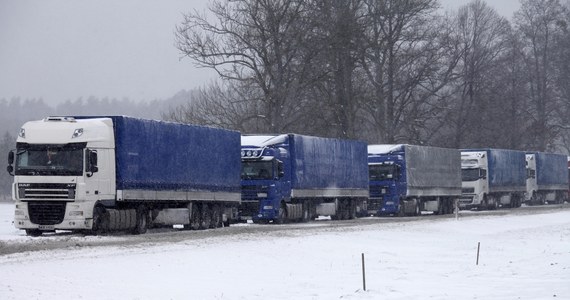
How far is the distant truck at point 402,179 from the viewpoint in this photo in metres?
53.8

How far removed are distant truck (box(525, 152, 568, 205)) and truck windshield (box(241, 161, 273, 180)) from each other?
125ft

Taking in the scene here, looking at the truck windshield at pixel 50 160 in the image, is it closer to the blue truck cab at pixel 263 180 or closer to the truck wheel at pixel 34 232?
the truck wheel at pixel 34 232

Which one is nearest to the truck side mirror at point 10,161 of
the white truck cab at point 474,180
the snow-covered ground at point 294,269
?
the snow-covered ground at point 294,269

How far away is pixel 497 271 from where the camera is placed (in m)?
23.6

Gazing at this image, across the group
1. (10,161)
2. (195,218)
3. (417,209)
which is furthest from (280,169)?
(417,209)

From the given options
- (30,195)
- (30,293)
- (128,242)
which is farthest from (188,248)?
(30,293)

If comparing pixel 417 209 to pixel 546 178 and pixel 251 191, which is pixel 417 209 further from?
pixel 546 178

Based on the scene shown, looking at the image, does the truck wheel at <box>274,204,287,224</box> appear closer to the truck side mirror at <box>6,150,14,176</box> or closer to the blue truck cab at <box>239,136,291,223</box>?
the blue truck cab at <box>239,136,291,223</box>

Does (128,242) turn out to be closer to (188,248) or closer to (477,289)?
(188,248)

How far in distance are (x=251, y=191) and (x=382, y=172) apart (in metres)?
12.8

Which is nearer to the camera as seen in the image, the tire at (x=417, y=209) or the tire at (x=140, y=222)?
the tire at (x=140, y=222)

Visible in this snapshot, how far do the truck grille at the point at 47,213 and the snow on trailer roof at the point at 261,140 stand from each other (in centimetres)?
1343

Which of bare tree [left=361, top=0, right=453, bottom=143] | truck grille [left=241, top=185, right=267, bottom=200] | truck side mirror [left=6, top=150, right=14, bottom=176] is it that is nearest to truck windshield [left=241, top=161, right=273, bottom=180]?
truck grille [left=241, top=185, right=267, bottom=200]

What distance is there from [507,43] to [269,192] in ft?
159
